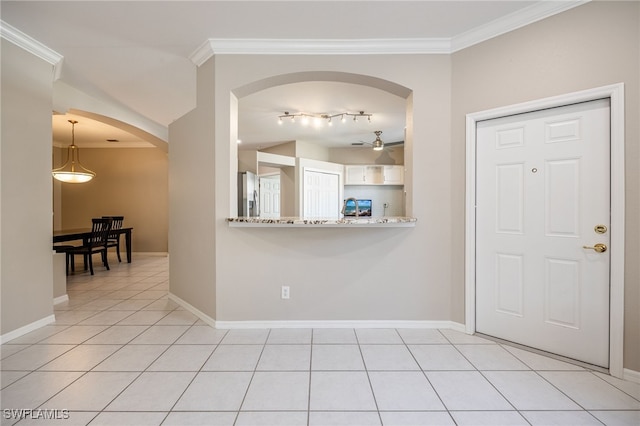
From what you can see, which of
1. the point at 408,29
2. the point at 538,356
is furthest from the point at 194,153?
the point at 538,356

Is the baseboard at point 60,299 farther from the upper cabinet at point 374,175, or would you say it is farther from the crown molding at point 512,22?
the upper cabinet at point 374,175

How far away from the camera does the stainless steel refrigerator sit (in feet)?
17.0

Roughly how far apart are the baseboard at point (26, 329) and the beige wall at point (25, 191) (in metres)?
0.02

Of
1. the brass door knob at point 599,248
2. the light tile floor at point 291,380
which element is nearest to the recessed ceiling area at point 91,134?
the light tile floor at point 291,380

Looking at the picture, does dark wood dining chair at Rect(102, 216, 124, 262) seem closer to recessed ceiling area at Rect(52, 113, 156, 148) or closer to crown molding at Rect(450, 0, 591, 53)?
recessed ceiling area at Rect(52, 113, 156, 148)

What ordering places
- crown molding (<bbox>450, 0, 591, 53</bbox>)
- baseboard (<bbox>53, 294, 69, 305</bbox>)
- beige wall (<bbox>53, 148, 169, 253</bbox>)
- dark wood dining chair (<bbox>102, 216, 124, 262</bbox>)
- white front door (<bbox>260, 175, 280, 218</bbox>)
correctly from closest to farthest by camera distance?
crown molding (<bbox>450, 0, 591, 53</bbox>) < baseboard (<bbox>53, 294, 69, 305</bbox>) < dark wood dining chair (<bbox>102, 216, 124, 262</bbox>) < white front door (<bbox>260, 175, 280, 218</bbox>) < beige wall (<bbox>53, 148, 169, 253</bbox>)

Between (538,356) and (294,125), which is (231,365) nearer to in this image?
(538,356)

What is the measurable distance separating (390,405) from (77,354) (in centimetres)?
238

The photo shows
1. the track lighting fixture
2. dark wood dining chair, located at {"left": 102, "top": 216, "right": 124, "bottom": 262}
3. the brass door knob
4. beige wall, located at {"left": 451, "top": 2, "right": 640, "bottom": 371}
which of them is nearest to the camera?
beige wall, located at {"left": 451, "top": 2, "right": 640, "bottom": 371}

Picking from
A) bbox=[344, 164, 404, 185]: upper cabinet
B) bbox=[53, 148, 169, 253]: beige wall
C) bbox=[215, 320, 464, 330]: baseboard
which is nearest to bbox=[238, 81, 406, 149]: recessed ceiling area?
bbox=[344, 164, 404, 185]: upper cabinet

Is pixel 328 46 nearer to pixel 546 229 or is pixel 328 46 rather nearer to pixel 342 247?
pixel 342 247

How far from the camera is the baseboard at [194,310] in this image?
2749 millimetres

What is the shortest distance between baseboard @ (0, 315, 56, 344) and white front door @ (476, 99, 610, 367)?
4073mm

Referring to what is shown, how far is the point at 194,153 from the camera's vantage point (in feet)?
9.77
